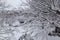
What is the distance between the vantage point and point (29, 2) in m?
1.55

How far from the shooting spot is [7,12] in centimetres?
133

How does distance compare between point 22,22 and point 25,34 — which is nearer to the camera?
point 25,34

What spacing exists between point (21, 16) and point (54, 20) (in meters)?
0.28

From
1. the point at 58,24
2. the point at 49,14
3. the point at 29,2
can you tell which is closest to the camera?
the point at 58,24

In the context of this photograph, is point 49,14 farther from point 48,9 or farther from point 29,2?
point 29,2

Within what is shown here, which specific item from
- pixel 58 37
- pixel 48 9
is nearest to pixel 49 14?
pixel 48 9

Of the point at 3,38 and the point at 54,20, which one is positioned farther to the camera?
the point at 54,20

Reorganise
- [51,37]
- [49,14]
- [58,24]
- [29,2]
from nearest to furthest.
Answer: [51,37], [58,24], [49,14], [29,2]

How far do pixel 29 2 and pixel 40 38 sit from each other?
668 millimetres

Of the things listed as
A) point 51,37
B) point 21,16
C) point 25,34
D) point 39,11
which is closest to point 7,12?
point 21,16

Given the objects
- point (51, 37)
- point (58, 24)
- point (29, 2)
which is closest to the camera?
point (51, 37)

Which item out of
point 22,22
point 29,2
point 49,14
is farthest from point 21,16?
point 29,2

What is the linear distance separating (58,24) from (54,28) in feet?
0.20

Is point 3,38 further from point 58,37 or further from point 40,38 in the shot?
point 58,37
